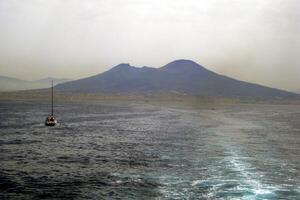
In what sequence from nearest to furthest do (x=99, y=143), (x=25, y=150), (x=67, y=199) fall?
1. (x=67, y=199)
2. (x=25, y=150)
3. (x=99, y=143)

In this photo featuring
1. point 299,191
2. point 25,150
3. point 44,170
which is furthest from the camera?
point 25,150

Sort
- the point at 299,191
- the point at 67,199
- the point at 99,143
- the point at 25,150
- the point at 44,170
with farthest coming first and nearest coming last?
the point at 99,143
the point at 25,150
the point at 44,170
the point at 299,191
the point at 67,199

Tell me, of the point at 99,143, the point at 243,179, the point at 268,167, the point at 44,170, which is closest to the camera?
the point at 243,179

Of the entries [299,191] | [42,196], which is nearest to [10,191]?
[42,196]

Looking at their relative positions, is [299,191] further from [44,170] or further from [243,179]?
[44,170]

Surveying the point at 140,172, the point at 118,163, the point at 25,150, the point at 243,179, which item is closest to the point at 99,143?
the point at 25,150

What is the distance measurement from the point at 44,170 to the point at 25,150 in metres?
15.4

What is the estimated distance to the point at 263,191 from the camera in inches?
1556

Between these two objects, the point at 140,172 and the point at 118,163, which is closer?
the point at 140,172

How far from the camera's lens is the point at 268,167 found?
2015 inches

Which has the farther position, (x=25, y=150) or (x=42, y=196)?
(x=25, y=150)

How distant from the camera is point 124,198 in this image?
36.5 metres

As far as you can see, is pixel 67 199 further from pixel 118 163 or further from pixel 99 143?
pixel 99 143

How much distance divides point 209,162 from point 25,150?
81.9ft
